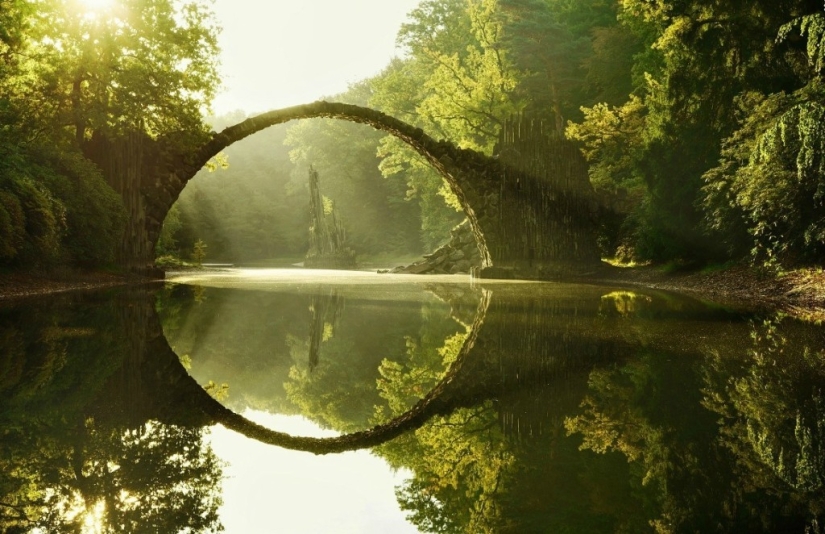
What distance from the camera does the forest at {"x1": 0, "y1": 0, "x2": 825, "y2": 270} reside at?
12555 mm

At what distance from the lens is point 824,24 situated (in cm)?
1075

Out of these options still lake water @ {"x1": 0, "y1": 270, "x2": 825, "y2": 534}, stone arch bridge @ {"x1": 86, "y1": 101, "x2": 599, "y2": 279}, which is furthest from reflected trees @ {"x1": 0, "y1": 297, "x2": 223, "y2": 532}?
stone arch bridge @ {"x1": 86, "y1": 101, "x2": 599, "y2": 279}

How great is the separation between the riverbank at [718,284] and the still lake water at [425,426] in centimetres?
381

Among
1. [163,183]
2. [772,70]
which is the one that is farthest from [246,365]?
[163,183]

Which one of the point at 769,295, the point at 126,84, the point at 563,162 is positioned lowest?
the point at 769,295

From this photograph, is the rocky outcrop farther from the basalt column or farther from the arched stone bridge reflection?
the arched stone bridge reflection

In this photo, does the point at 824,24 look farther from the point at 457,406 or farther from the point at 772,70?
the point at 457,406

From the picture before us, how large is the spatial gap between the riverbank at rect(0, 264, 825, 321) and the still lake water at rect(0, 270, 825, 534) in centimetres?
381

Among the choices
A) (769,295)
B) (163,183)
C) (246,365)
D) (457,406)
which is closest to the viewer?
(457,406)

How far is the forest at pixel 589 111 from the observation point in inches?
494

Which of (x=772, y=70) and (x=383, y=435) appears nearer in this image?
(x=383, y=435)

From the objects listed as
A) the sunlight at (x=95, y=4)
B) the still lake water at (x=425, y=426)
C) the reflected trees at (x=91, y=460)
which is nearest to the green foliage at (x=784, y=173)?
the still lake water at (x=425, y=426)

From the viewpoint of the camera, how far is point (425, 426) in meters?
3.92

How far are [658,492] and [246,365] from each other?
4184 mm
